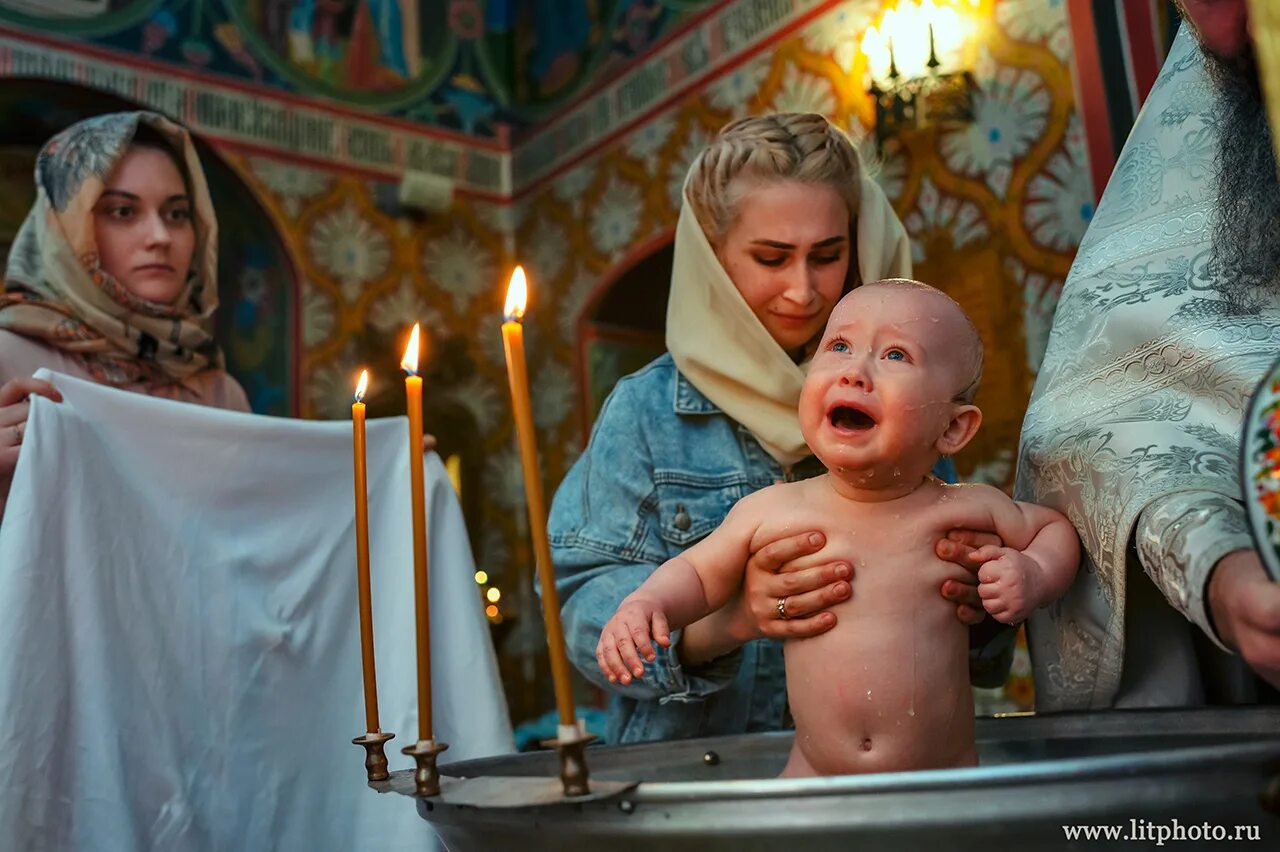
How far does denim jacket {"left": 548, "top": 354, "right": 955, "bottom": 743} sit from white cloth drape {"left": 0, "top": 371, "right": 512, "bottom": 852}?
0.43m

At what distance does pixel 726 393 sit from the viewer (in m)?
1.69

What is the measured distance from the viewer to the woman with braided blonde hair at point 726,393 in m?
1.59

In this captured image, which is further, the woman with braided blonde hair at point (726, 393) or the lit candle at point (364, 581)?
the woman with braided blonde hair at point (726, 393)

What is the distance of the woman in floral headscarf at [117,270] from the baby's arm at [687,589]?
5.73ft

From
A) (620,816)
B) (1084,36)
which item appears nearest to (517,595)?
(1084,36)

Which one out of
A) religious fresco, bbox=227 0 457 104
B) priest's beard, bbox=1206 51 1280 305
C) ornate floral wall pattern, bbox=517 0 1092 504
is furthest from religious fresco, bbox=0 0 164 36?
priest's beard, bbox=1206 51 1280 305

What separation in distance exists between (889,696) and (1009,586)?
0.15 metres

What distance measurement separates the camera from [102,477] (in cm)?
180

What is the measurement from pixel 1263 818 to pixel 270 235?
246 inches

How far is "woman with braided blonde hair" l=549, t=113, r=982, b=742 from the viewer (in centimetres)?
159

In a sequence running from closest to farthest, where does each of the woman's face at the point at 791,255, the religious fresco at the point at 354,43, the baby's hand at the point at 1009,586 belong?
the baby's hand at the point at 1009,586, the woman's face at the point at 791,255, the religious fresco at the point at 354,43

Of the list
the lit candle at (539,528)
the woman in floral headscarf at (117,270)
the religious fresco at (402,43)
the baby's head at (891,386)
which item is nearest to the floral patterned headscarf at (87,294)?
the woman in floral headscarf at (117,270)

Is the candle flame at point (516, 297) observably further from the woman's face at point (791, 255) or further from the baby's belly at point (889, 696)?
the woman's face at point (791, 255)

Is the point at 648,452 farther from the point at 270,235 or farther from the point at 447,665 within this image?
the point at 270,235
